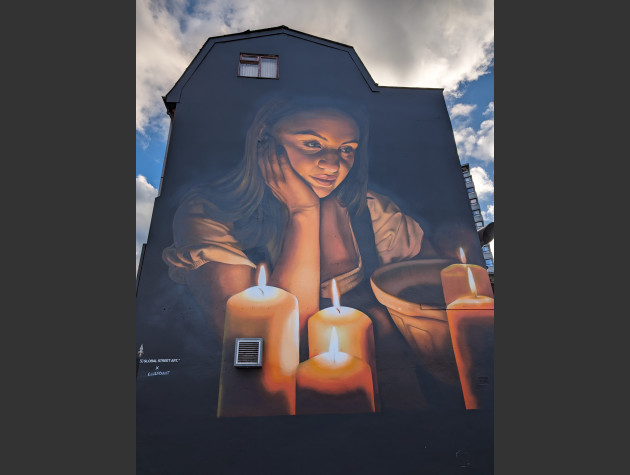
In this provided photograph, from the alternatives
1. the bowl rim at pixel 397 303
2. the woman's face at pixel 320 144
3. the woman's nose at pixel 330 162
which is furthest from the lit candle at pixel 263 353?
the woman's nose at pixel 330 162

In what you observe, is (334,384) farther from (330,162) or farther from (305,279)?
(330,162)

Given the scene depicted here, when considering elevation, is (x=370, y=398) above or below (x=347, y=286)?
below

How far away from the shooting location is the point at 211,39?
11031 millimetres

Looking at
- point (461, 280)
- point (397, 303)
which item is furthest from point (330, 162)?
point (461, 280)

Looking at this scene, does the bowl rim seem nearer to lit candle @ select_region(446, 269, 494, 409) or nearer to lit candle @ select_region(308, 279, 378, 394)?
lit candle @ select_region(446, 269, 494, 409)

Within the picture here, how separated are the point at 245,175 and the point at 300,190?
1445 millimetres

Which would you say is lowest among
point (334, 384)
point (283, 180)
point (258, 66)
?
point (334, 384)

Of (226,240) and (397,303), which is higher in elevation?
(226,240)

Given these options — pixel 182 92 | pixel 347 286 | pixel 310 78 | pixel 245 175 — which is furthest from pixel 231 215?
pixel 310 78

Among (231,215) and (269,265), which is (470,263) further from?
(231,215)

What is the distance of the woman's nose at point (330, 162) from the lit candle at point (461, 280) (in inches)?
151

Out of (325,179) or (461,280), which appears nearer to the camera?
(461,280)

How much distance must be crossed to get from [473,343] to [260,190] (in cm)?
609

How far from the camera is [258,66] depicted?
1090cm
